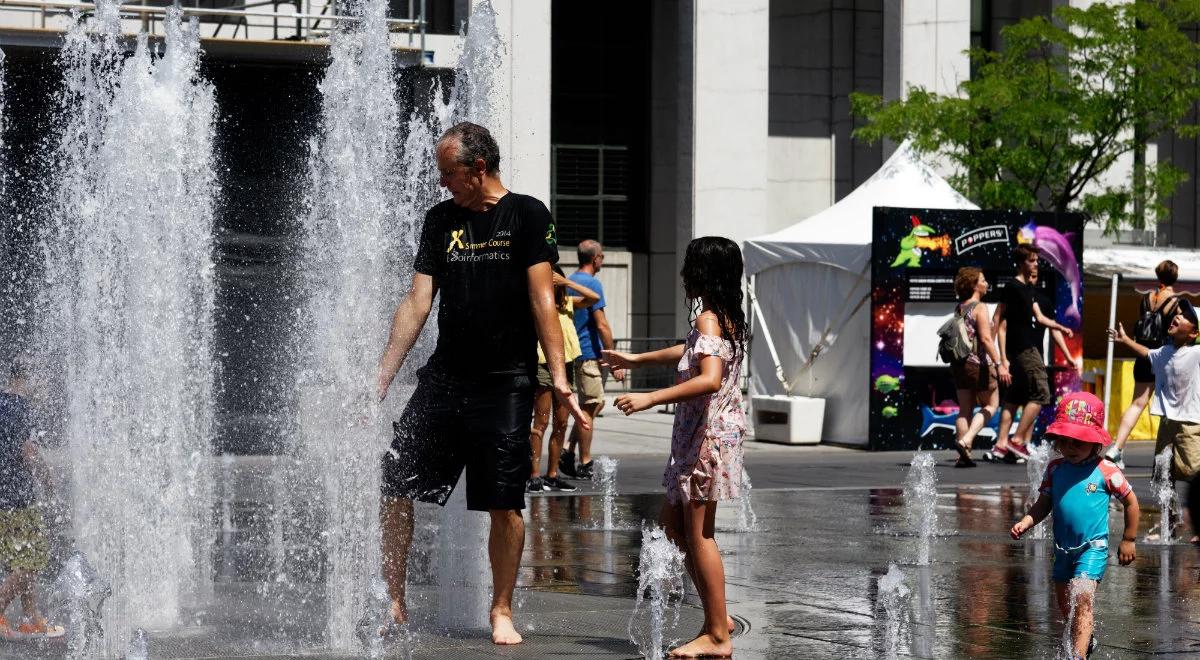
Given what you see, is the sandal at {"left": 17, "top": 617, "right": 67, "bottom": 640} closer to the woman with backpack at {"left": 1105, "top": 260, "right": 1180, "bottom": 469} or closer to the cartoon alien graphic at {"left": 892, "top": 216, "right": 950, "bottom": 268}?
the woman with backpack at {"left": 1105, "top": 260, "right": 1180, "bottom": 469}

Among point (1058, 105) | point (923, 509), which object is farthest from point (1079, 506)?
point (1058, 105)

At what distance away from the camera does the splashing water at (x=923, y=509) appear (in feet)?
31.9

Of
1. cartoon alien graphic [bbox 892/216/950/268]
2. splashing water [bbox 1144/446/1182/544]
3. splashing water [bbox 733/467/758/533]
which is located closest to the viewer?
splashing water [bbox 1144/446/1182/544]

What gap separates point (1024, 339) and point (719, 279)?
9950mm

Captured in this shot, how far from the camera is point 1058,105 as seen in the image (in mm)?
22625

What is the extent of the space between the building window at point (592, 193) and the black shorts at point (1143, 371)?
1701 centimetres

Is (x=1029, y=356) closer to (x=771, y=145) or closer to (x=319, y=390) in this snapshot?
(x=319, y=390)

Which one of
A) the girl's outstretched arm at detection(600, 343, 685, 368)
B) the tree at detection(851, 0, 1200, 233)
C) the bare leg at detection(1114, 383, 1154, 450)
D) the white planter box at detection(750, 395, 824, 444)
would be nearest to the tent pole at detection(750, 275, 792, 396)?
the white planter box at detection(750, 395, 824, 444)

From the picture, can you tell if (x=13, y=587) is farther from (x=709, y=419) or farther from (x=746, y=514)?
(x=746, y=514)

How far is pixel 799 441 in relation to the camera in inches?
717

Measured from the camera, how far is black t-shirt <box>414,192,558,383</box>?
661 cm

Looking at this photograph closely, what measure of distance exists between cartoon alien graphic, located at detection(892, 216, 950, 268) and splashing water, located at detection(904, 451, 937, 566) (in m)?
4.42

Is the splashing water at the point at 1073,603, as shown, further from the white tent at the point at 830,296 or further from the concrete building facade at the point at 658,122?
the concrete building facade at the point at 658,122

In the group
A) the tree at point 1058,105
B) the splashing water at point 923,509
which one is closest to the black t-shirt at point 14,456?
the splashing water at point 923,509
